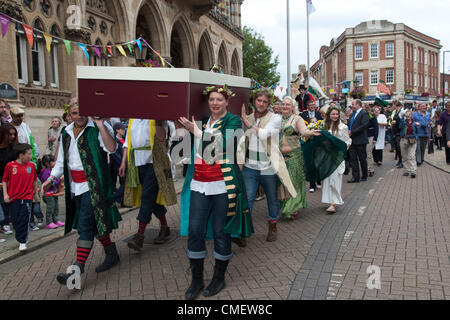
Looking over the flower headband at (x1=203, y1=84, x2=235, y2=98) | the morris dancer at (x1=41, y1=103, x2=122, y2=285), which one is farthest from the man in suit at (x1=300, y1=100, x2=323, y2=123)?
the morris dancer at (x1=41, y1=103, x2=122, y2=285)

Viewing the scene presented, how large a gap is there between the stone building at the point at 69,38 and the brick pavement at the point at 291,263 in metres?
6.55

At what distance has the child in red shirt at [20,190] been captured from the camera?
5.51 meters

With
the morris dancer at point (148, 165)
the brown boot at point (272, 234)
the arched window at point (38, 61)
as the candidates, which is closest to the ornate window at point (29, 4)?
the arched window at point (38, 61)

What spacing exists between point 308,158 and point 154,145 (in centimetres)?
338

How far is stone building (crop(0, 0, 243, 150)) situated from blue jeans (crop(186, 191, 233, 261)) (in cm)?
860

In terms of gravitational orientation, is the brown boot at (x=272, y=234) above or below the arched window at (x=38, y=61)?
below

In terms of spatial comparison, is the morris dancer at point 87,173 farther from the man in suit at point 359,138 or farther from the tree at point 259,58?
the tree at point 259,58

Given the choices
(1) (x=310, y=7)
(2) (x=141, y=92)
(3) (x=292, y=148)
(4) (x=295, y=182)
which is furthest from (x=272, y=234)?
(1) (x=310, y=7)

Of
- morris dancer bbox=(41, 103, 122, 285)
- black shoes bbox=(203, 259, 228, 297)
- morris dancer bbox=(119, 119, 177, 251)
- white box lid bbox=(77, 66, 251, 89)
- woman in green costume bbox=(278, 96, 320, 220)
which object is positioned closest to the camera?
white box lid bbox=(77, 66, 251, 89)

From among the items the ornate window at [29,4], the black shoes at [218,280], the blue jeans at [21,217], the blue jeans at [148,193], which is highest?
the ornate window at [29,4]

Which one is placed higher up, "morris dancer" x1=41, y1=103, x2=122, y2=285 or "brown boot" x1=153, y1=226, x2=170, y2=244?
"morris dancer" x1=41, y1=103, x2=122, y2=285

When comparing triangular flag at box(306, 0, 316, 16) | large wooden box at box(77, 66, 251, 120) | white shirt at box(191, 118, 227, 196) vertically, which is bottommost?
white shirt at box(191, 118, 227, 196)

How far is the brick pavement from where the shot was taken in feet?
12.8

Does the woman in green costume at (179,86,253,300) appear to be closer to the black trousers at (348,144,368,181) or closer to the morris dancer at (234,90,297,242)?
the morris dancer at (234,90,297,242)
